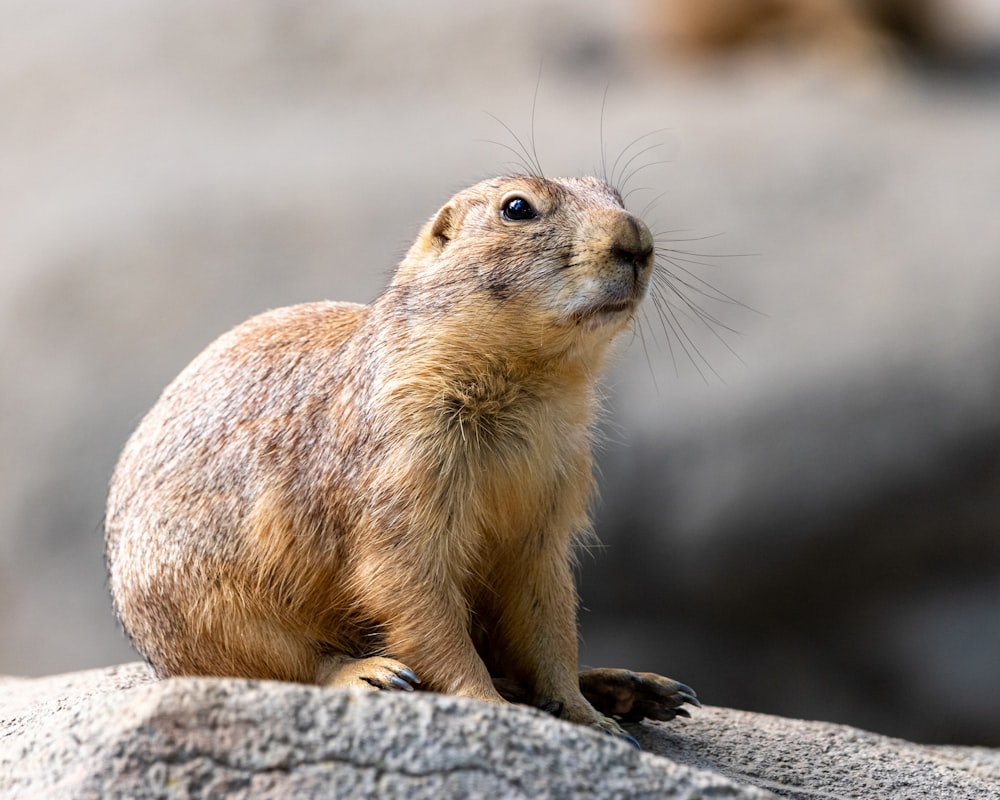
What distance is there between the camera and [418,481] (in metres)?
4.21

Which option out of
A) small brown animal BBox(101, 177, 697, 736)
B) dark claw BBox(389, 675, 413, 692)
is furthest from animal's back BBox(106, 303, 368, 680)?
dark claw BBox(389, 675, 413, 692)

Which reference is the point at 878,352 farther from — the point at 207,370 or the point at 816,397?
the point at 207,370

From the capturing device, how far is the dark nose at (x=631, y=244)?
13.8ft

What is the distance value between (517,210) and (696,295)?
6.52 metres

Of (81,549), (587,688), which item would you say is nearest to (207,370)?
(587,688)

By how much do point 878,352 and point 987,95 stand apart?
4.89m

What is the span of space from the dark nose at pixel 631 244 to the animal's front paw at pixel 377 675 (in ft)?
4.67

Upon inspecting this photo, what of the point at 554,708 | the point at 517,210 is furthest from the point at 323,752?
the point at 517,210

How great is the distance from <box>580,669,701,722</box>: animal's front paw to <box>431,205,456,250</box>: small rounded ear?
1.66m

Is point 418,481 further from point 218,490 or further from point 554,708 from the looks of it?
point 554,708

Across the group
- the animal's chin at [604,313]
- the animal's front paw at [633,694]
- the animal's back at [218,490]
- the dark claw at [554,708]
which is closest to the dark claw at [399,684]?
the animal's back at [218,490]

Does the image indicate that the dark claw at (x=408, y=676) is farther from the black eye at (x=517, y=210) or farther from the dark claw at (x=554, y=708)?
the black eye at (x=517, y=210)

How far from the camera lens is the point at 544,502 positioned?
454cm

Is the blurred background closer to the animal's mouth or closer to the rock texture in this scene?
the animal's mouth
